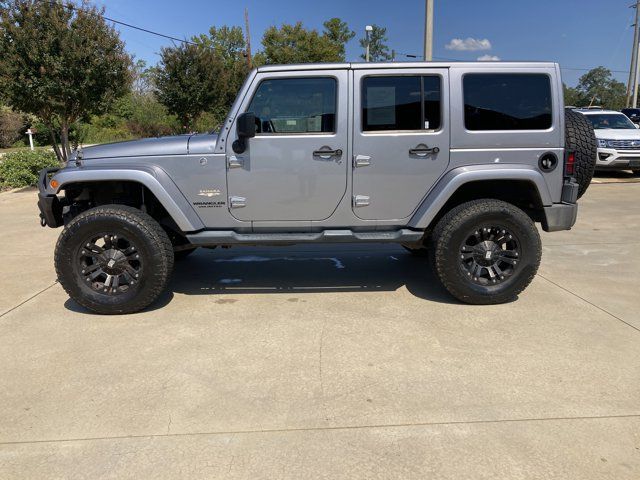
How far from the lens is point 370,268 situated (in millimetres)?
5711

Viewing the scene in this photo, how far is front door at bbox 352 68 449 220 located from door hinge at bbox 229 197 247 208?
956 mm

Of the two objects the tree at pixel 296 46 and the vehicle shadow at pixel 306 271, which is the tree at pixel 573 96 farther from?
the vehicle shadow at pixel 306 271

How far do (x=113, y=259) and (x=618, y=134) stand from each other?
41.7 ft

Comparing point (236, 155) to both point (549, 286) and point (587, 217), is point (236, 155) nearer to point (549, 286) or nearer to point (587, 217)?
point (549, 286)

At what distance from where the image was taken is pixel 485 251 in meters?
4.45

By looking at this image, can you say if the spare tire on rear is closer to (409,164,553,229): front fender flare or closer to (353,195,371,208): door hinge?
(409,164,553,229): front fender flare

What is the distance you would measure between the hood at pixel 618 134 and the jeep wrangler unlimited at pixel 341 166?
382 inches

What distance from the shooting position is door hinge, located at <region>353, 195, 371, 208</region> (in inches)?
173

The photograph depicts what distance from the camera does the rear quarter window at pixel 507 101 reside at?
14.1 ft

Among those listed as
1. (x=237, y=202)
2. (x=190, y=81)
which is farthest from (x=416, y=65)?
(x=190, y=81)

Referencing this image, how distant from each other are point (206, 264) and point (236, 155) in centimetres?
210

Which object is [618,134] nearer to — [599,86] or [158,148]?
[158,148]

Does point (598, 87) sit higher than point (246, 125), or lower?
higher

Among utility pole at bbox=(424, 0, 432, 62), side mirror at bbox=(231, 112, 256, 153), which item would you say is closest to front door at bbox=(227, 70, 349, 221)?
side mirror at bbox=(231, 112, 256, 153)
